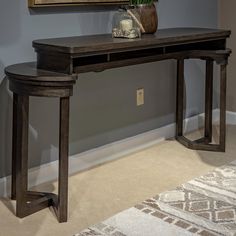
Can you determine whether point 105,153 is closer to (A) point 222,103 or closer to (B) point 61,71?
(A) point 222,103

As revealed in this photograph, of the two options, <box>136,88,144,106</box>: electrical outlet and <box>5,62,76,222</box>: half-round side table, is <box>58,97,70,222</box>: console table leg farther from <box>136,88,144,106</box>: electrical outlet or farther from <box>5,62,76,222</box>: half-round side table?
<box>136,88,144,106</box>: electrical outlet

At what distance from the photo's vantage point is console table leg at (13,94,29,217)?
2371mm

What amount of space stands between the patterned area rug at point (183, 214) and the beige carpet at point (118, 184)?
0.08 m

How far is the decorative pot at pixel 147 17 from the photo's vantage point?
9.78 feet

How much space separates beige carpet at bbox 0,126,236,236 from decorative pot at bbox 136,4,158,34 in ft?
2.90

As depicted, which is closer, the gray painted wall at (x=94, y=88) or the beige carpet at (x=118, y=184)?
the beige carpet at (x=118, y=184)

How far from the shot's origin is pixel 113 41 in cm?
261

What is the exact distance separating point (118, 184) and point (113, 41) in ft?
2.79

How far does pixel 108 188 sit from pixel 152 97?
3.39 ft

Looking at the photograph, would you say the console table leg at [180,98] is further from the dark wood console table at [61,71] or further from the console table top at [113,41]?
the dark wood console table at [61,71]

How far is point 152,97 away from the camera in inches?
142

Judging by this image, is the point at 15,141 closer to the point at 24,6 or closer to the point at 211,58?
the point at 24,6

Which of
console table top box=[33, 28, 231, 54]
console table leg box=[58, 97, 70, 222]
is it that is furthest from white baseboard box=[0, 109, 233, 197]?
console table top box=[33, 28, 231, 54]

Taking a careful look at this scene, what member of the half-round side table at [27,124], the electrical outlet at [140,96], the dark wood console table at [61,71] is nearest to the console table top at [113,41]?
the dark wood console table at [61,71]
